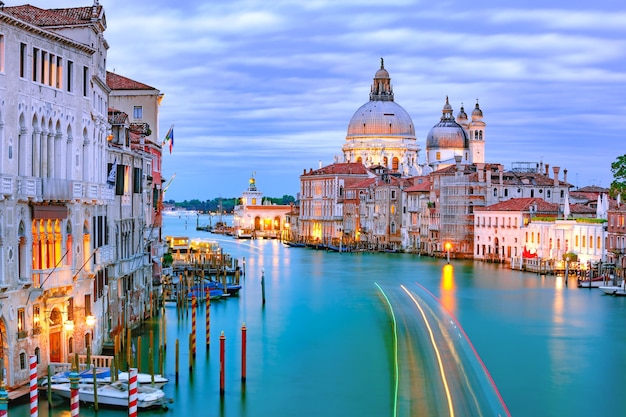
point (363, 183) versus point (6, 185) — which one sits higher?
point (363, 183)


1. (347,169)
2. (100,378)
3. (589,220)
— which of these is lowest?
(100,378)

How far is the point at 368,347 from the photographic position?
20.0 meters

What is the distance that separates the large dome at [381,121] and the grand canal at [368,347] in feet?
144

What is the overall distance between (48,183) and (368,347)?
8.27 m

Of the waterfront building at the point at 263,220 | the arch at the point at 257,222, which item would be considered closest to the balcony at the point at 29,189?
the waterfront building at the point at 263,220

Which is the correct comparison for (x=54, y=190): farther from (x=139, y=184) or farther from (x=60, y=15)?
(x=139, y=184)

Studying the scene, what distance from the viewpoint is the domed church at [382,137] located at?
261 ft

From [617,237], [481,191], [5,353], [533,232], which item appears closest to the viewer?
[5,353]

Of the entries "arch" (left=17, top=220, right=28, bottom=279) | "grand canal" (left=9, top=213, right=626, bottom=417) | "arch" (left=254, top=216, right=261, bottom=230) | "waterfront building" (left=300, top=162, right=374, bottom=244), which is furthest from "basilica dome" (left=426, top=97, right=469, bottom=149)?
"arch" (left=17, top=220, right=28, bottom=279)

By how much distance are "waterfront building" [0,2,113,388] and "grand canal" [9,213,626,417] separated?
119cm

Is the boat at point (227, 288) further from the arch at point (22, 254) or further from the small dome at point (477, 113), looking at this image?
the small dome at point (477, 113)

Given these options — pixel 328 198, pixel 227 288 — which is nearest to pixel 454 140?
pixel 328 198

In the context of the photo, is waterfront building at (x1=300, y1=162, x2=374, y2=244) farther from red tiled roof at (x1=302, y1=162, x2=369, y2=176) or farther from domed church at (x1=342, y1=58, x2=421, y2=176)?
domed church at (x1=342, y1=58, x2=421, y2=176)

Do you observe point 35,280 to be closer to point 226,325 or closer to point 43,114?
point 43,114
